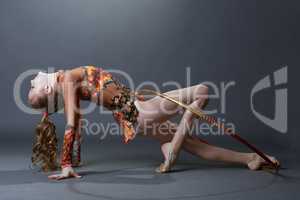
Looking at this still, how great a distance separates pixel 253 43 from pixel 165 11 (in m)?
0.99

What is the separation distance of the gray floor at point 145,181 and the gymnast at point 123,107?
120 millimetres

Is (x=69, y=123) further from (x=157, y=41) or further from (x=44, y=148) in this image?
(x=157, y=41)

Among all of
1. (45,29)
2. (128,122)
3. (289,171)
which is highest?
(45,29)

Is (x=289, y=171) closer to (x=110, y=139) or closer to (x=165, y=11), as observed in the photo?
(x=110, y=139)

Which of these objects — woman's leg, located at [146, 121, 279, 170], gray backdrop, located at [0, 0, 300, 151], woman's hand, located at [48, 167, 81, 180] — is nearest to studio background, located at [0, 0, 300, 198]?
gray backdrop, located at [0, 0, 300, 151]

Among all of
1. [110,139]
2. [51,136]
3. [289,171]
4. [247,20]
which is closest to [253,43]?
[247,20]

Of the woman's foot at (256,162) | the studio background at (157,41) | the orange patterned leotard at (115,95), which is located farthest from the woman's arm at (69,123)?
the studio background at (157,41)

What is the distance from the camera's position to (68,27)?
6.40 metres

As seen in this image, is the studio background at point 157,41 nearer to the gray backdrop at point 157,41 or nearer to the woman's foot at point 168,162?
the gray backdrop at point 157,41

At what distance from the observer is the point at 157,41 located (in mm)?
6449

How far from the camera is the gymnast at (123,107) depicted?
4.46 m

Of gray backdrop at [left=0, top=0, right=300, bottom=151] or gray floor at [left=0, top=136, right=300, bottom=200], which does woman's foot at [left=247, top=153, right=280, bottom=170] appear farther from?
gray backdrop at [left=0, top=0, right=300, bottom=151]

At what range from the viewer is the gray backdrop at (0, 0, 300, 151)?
6.37m

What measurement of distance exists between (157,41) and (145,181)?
2552 millimetres
